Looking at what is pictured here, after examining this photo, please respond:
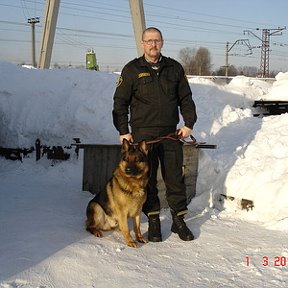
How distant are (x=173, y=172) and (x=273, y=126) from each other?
3.04m

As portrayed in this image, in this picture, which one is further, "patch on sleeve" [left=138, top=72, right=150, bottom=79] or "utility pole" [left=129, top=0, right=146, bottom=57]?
"utility pole" [left=129, top=0, right=146, bottom=57]

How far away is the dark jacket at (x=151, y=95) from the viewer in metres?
3.98

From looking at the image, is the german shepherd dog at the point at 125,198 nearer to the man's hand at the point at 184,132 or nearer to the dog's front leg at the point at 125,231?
the dog's front leg at the point at 125,231

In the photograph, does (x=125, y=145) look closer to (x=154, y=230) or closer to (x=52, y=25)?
(x=154, y=230)

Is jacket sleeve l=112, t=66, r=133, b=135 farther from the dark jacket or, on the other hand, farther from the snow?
the snow

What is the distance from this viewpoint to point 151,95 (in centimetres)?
398

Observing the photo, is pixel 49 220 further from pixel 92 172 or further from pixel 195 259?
pixel 195 259

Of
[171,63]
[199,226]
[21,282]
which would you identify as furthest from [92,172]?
[21,282]

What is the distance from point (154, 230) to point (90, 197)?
172cm

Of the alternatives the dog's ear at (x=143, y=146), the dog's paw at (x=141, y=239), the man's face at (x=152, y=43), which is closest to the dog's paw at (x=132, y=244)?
the dog's paw at (x=141, y=239)

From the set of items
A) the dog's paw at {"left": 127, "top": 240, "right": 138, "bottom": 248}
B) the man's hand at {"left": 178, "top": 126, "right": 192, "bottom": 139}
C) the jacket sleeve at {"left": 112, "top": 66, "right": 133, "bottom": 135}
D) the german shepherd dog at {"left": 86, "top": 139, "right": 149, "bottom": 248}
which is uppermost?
the jacket sleeve at {"left": 112, "top": 66, "right": 133, "bottom": 135}

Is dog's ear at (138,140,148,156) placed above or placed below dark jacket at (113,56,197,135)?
below

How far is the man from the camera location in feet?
13.0
